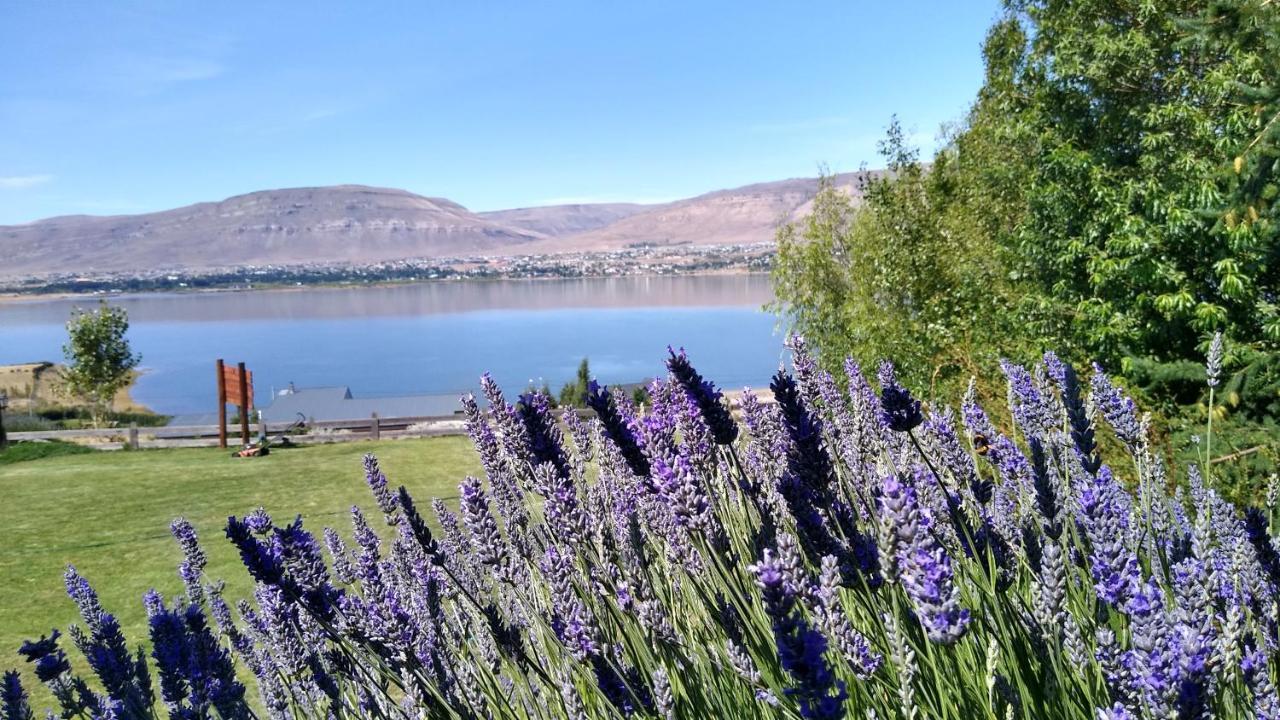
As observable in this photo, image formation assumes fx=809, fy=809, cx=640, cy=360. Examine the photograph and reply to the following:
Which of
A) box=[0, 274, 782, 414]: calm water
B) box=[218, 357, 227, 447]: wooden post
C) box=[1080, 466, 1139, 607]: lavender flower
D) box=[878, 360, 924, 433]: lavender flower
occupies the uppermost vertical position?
box=[878, 360, 924, 433]: lavender flower

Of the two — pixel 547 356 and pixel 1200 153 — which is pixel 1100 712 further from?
pixel 547 356

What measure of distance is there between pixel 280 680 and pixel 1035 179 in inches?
557

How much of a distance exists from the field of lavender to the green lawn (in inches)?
202

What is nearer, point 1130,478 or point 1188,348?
A: point 1130,478

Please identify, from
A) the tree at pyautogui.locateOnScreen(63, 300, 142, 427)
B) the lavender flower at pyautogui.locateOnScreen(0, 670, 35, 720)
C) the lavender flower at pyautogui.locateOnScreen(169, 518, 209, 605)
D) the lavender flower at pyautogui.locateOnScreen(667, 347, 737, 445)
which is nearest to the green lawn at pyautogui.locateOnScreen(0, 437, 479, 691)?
the lavender flower at pyautogui.locateOnScreen(169, 518, 209, 605)

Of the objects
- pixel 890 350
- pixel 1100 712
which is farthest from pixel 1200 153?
pixel 1100 712

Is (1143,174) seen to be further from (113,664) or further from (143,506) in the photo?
(143,506)

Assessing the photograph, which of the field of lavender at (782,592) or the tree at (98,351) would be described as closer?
the field of lavender at (782,592)

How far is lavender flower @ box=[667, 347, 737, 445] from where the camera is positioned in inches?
81.3

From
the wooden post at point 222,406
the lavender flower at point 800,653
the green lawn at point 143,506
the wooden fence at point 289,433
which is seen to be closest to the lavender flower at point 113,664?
the lavender flower at point 800,653

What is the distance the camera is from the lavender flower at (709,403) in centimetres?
206

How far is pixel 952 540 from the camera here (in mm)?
2334

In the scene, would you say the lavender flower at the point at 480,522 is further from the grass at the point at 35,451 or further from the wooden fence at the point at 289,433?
the grass at the point at 35,451

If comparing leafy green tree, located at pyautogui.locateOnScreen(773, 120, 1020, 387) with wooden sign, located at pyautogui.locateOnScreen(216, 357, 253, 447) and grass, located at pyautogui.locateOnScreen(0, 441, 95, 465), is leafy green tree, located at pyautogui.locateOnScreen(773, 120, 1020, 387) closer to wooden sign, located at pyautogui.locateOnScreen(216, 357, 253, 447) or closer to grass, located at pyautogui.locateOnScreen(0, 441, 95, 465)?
wooden sign, located at pyautogui.locateOnScreen(216, 357, 253, 447)
